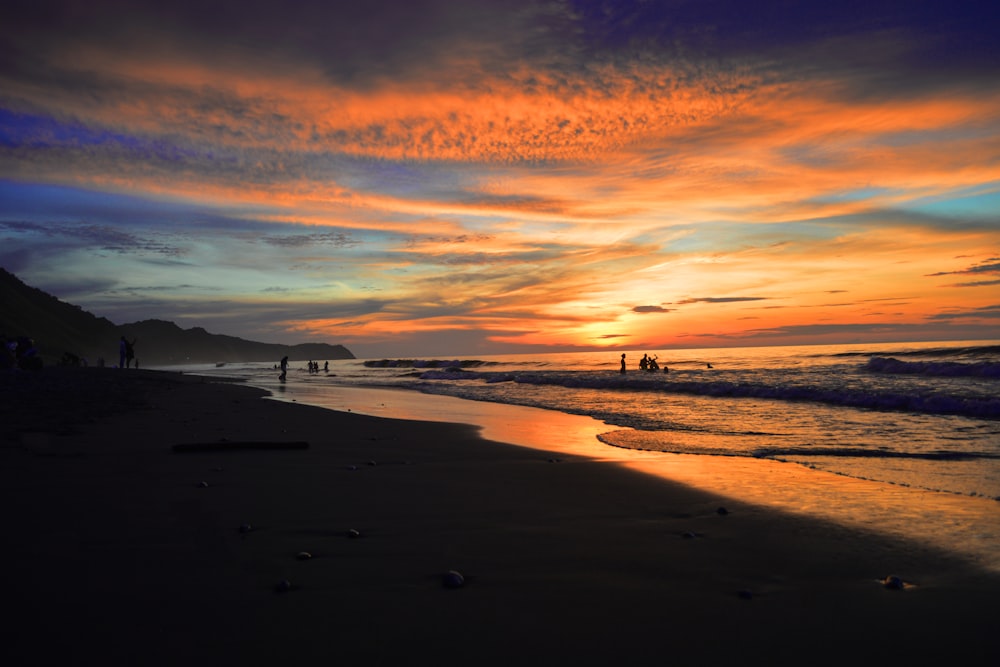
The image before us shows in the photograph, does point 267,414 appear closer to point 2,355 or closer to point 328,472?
point 328,472

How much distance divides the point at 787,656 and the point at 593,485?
5255mm

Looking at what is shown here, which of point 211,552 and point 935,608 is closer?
point 935,608

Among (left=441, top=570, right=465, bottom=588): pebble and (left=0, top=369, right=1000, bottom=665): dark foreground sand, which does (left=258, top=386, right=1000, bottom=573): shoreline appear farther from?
(left=441, top=570, right=465, bottom=588): pebble

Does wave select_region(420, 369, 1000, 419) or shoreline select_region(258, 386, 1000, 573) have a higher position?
wave select_region(420, 369, 1000, 419)

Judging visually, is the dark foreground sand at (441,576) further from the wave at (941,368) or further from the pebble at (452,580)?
the wave at (941,368)

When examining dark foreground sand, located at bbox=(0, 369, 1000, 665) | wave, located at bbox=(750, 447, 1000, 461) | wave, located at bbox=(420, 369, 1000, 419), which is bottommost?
dark foreground sand, located at bbox=(0, 369, 1000, 665)

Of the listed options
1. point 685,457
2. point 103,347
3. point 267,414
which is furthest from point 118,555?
point 103,347

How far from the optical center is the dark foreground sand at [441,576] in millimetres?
3414

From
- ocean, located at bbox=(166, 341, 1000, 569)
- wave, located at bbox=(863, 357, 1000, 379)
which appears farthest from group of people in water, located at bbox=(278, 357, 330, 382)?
wave, located at bbox=(863, 357, 1000, 379)

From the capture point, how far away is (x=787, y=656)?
133 inches

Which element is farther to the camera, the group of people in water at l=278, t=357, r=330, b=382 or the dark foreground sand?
the group of people in water at l=278, t=357, r=330, b=382

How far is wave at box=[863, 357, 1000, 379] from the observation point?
3653 cm

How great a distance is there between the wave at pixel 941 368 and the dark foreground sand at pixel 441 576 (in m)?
39.1

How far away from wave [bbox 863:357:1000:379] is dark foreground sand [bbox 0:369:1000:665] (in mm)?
39105
